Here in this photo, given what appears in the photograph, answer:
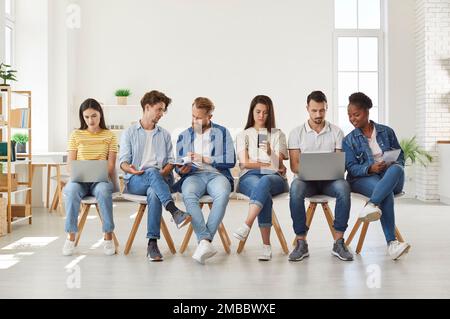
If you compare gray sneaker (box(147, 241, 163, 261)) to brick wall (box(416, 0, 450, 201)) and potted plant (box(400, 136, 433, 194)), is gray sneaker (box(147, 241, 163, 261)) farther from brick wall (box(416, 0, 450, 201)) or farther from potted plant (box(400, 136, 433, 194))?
brick wall (box(416, 0, 450, 201))

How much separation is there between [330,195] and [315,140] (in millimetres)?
424

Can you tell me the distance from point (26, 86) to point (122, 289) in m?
5.70

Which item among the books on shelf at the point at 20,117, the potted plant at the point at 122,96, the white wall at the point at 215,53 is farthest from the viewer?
the white wall at the point at 215,53

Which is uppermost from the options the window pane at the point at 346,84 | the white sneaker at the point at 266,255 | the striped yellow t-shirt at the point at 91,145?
the window pane at the point at 346,84

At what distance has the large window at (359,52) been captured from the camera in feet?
31.9

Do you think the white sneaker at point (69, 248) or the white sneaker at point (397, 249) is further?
the white sneaker at point (69, 248)

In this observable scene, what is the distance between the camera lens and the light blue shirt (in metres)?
4.57

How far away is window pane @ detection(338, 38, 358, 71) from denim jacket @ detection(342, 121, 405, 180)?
17.6 feet

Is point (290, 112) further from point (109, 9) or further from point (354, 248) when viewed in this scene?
point (354, 248)

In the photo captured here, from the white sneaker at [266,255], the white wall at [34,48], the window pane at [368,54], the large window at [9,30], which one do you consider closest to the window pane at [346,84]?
the window pane at [368,54]

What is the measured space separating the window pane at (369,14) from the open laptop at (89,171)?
21.0 feet

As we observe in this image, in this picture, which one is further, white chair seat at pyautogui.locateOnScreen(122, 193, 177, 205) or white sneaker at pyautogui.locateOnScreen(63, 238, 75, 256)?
white sneaker at pyautogui.locateOnScreen(63, 238, 75, 256)

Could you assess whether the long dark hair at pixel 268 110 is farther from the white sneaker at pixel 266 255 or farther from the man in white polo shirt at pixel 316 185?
the white sneaker at pixel 266 255

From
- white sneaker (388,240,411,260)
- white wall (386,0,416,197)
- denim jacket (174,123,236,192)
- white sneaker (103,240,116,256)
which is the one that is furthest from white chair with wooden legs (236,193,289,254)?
white wall (386,0,416,197)
